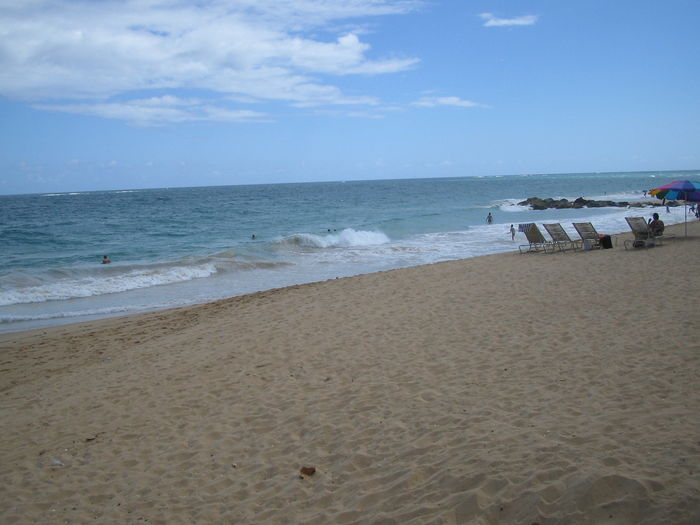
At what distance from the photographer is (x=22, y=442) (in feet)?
16.6

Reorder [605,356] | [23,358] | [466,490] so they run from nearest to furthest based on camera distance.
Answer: [466,490], [605,356], [23,358]

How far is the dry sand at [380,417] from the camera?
3.31 m

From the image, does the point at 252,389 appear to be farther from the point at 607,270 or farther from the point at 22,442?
the point at 607,270

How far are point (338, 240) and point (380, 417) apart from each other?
22.7 meters

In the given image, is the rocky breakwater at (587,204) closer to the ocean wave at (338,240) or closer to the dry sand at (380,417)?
the ocean wave at (338,240)

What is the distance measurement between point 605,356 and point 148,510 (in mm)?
4710

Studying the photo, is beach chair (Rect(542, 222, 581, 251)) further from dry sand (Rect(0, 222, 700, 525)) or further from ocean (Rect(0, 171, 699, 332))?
dry sand (Rect(0, 222, 700, 525))

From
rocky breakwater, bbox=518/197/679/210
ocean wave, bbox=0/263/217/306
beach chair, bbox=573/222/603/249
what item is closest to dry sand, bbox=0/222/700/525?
ocean wave, bbox=0/263/217/306

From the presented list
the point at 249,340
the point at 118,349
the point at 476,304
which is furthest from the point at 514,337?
the point at 118,349

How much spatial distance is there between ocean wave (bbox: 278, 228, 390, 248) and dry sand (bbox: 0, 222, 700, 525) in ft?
54.9

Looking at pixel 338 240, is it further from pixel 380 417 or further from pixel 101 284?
pixel 380 417

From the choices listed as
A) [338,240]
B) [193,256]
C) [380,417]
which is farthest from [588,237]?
[193,256]

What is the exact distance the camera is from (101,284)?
15828 millimetres

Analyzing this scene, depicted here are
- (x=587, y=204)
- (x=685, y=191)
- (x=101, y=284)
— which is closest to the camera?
(x=685, y=191)
